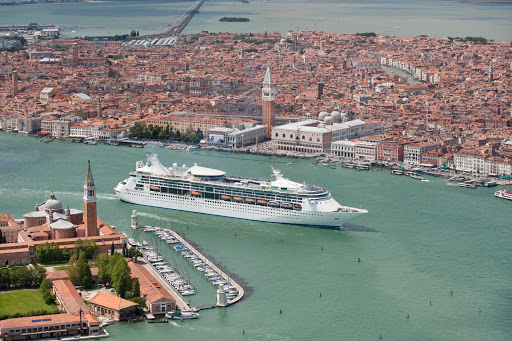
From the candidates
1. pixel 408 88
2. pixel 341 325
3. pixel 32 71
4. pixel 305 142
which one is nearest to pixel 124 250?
pixel 341 325

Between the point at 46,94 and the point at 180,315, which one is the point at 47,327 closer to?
the point at 180,315

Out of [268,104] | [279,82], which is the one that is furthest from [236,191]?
[279,82]

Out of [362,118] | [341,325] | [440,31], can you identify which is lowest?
[341,325]

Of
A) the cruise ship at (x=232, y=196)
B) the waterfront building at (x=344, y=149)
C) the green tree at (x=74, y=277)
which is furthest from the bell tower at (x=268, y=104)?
the green tree at (x=74, y=277)

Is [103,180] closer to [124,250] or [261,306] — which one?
[124,250]

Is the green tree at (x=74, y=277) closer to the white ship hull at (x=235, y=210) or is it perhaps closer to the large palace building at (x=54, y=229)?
the large palace building at (x=54, y=229)
